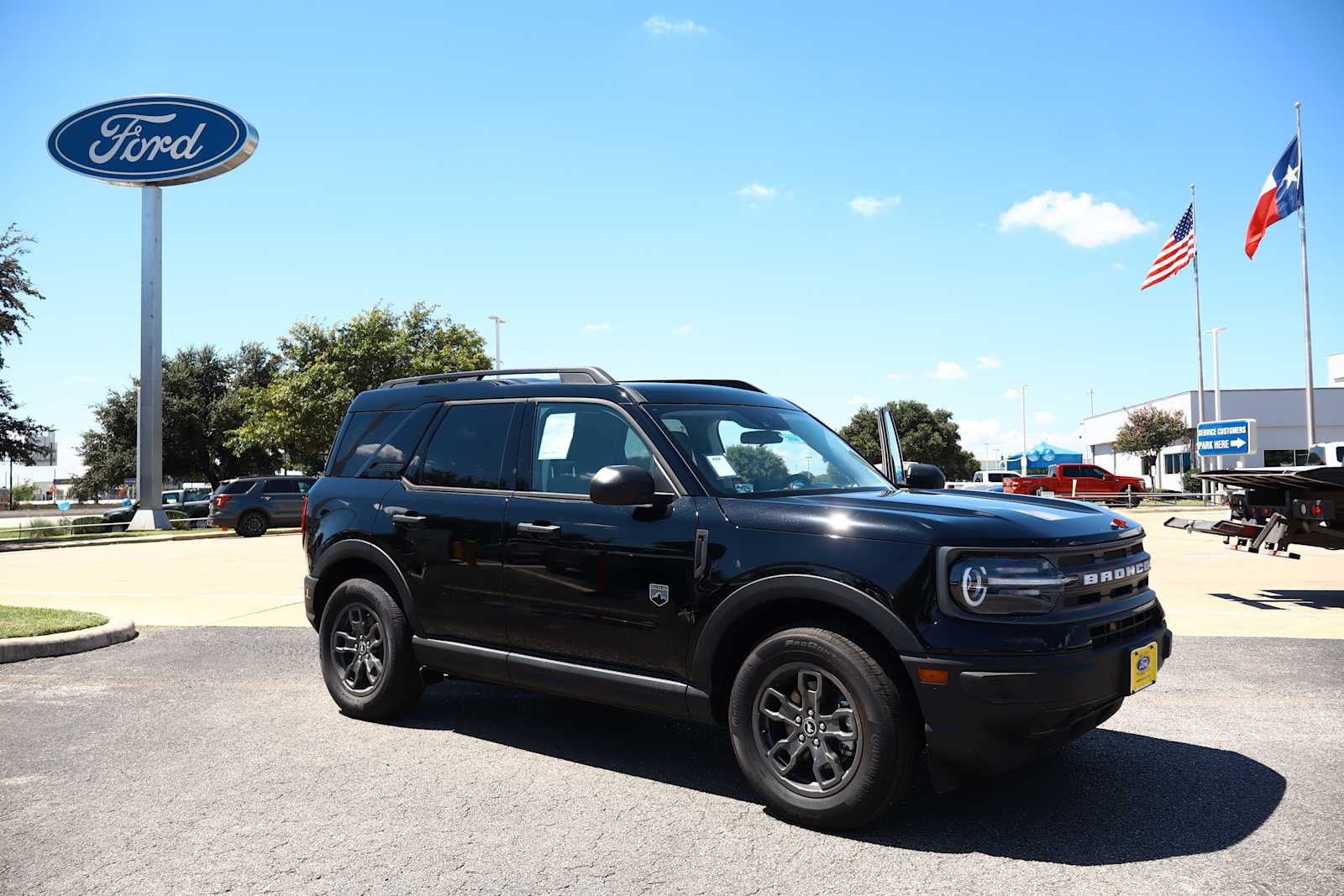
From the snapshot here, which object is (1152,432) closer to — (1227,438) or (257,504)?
(1227,438)

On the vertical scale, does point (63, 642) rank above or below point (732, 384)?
below

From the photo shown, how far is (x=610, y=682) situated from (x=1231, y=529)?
898 centimetres

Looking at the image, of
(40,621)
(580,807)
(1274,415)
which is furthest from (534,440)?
(1274,415)

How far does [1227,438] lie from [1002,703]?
32.4 metres

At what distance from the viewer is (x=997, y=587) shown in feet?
11.7

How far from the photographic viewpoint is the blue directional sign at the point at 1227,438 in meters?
30.2

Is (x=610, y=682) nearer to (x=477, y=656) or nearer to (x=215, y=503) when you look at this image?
(x=477, y=656)

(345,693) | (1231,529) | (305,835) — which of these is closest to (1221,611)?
(1231,529)

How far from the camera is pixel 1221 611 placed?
9.67 metres

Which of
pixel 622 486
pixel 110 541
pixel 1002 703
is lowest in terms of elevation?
pixel 110 541

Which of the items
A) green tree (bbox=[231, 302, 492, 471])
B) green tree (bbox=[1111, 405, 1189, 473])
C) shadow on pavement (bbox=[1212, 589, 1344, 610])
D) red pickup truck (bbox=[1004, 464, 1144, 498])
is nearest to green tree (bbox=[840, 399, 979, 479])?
green tree (bbox=[1111, 405, 1189, 473])

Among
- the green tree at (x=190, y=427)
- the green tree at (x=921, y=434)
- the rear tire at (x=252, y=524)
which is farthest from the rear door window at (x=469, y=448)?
the green tree at (x=921, y=434)

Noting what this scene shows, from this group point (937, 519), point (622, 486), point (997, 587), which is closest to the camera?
point (997, 587)

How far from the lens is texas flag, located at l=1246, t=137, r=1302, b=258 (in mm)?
25734
